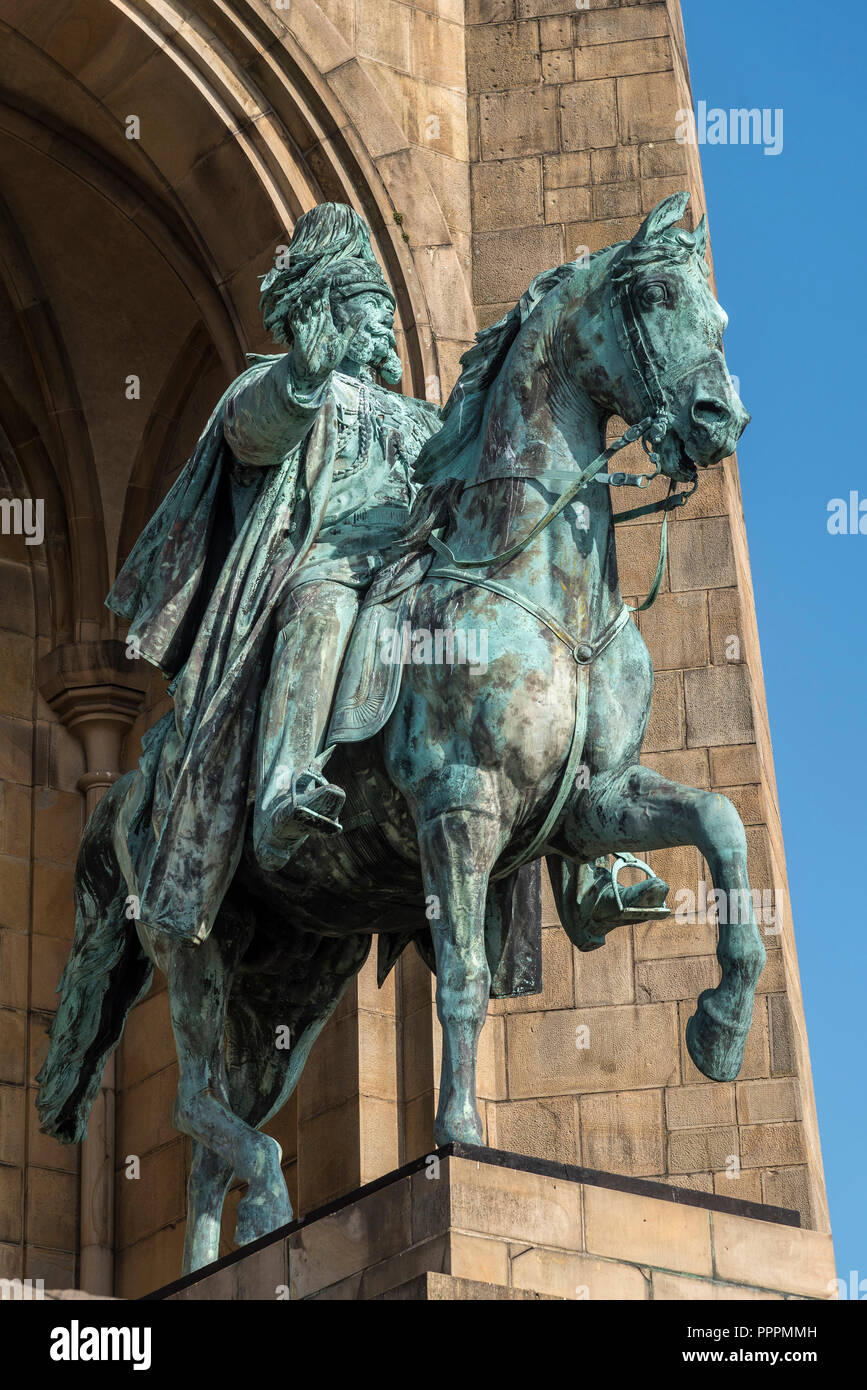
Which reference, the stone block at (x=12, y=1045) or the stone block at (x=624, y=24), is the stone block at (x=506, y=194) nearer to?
the stone block at (x=624, y=24)

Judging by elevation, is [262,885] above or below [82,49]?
below

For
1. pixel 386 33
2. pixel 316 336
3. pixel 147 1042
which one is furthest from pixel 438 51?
pixel 147 1042

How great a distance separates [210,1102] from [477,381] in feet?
6.93

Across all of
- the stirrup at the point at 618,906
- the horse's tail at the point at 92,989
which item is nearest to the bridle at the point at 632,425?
the stirrup at the point at 618,906

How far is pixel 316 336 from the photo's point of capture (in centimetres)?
779

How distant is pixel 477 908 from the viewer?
7.22m

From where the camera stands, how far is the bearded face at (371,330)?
26.4 ft

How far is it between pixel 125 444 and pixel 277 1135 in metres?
3.39

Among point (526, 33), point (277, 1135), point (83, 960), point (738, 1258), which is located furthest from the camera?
point (526, 33)

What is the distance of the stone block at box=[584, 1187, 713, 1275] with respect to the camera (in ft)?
22.4

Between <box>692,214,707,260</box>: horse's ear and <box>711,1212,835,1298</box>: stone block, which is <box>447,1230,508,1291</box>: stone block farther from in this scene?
<box>692,214,707,260</box>: horse's ear

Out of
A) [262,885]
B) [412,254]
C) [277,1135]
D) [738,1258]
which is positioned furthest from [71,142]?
[738,1258]

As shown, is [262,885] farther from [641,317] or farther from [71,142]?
[71,142]

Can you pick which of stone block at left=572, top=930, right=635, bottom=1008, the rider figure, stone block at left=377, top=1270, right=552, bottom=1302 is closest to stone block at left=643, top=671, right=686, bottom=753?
stone block at left=572, top=930, right=635, bottom=1008
